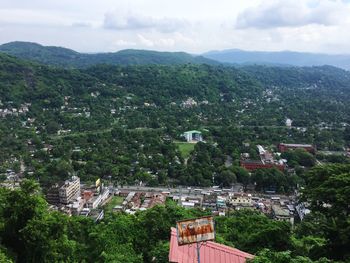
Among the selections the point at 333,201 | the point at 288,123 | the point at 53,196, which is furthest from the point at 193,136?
the point at 333,201

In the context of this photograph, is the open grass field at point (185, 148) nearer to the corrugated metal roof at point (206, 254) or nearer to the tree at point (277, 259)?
the corrugated metal roof at point (206, 254)

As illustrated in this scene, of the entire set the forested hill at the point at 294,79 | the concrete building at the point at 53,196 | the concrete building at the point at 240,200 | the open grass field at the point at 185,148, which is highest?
the concrete building at the point at 53,196

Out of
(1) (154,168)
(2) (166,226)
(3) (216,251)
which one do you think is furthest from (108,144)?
(3) (216,251)

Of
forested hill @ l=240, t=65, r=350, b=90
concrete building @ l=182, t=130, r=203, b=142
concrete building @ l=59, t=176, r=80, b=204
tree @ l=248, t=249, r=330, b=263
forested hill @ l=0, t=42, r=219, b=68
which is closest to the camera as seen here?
tree @ l=248, t=249, r=330, b=263

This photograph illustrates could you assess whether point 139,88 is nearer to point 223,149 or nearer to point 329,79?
point 223,149

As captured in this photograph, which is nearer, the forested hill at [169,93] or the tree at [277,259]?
the tree at [277,259]

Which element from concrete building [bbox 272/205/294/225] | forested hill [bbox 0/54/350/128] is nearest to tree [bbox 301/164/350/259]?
concrete building [bbox 272/205/294/225]

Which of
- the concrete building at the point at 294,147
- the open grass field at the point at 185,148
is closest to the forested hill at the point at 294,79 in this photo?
the concrete building at the point at 294,147

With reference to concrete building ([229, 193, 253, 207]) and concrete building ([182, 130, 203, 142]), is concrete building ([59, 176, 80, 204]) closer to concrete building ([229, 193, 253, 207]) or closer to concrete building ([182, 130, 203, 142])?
concrete building ([229, 193, 253, 207])
